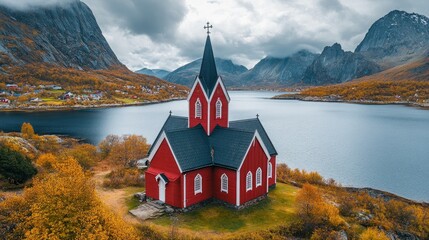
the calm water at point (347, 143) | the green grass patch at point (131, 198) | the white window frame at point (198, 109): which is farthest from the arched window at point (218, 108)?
the calm water at point (347, 143)

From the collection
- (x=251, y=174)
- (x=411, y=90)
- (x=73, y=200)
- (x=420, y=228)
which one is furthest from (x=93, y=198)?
(x=411, y=90)

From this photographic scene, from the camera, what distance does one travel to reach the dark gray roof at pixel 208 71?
25516 mm

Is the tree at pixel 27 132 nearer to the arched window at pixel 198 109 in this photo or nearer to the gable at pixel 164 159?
the gable at pixel 164 159

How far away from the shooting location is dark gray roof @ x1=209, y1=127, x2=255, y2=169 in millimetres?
22797

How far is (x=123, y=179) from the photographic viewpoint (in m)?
28.6

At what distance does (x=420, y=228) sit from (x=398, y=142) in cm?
4413

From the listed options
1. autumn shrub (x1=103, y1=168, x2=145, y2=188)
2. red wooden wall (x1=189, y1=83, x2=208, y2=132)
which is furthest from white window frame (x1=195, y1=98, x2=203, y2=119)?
autumn shrub (x1=103, y1=168, x2=145, y2=188)

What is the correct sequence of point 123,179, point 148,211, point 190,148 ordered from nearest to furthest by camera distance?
point 148,211 → point 190,148 → point 123,179

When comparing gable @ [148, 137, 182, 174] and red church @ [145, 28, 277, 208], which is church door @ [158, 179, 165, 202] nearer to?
red church @ [145, 28, 277, 208]

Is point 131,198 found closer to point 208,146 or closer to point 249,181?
point 208,146

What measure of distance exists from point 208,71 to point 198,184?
964cm

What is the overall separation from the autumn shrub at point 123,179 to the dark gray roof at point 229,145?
8885mm

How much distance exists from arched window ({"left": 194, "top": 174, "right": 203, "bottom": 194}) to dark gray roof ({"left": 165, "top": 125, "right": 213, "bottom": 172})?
3.09 ft

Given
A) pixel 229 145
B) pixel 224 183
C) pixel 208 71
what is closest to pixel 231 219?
pixel 224 183
